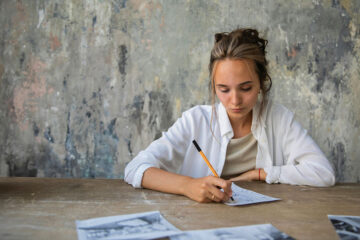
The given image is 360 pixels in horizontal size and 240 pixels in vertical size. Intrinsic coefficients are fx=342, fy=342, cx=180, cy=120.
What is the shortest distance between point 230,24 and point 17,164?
2.18 meters

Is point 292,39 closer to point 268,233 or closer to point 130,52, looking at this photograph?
point 130,52

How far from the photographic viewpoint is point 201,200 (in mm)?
1102

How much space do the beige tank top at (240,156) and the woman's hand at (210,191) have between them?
0.61m

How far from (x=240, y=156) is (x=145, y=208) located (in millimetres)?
833

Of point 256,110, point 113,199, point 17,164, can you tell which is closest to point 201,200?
point 113,199

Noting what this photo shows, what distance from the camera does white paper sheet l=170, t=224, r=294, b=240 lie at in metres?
0.77

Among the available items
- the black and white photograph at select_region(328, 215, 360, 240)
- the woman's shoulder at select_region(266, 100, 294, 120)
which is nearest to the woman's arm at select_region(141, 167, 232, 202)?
the black and white photograph at select_region(328, 215, 360, 240)

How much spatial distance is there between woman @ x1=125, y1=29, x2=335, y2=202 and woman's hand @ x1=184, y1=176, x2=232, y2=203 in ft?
0.23

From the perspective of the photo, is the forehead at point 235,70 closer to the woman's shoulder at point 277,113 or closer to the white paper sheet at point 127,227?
the woman's shoulder at point 277,113

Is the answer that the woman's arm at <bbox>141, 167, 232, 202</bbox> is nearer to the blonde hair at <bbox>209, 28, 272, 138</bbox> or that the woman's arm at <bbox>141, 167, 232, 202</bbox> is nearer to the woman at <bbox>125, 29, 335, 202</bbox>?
the woman at <bbox>125, 29, 335, 202</bbox>

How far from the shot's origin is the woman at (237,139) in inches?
57.8

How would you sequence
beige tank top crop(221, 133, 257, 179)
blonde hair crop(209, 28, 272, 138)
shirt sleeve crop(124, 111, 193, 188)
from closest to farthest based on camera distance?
shirt sleeve crop(124, 111, 193, 188)
blonde hair crop(209, 28, 272, 138)
beige tank top crop(221, 133, 257, 179)

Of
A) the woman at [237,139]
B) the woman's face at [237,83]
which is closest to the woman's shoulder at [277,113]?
the woman at [237,139]

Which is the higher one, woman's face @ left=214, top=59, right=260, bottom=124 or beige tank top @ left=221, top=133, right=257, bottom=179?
woman's face @ left=214, top=59, right=260, bottom=124
